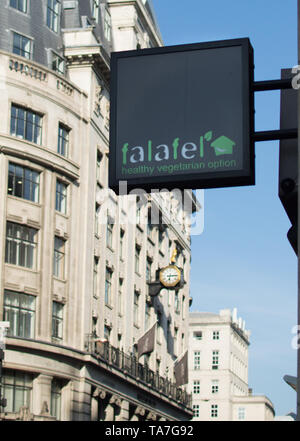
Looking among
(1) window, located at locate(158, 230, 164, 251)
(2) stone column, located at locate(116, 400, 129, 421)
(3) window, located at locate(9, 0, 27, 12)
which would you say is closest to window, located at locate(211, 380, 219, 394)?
(1) window, located at locate(158, 230, 164, 251)

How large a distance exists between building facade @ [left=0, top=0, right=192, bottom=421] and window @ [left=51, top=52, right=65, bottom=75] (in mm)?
132

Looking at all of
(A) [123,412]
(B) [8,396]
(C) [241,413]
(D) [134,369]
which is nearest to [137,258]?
(D) [134,369]

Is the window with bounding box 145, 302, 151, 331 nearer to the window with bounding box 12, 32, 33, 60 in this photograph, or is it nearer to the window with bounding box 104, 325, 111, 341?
the window with bounding box 104, 325, 111, 341

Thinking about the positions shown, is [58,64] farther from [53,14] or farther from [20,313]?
[20,313]

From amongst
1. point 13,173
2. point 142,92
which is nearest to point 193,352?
point 13,173

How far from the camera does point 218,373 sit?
152250 millimetres

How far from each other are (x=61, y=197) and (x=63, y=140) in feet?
11.5

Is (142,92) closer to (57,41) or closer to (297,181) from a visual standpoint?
(297,181)

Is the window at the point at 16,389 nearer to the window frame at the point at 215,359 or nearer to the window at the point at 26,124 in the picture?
the window at the point at 26,124

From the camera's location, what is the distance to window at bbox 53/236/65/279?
53500 mm

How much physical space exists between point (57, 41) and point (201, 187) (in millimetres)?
51090

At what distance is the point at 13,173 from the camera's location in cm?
5109

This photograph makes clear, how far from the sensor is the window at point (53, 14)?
2238 inches

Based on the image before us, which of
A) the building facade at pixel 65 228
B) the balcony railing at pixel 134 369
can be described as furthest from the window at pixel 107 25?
the balcony railing at pixel 134 369
